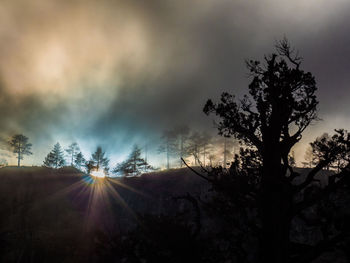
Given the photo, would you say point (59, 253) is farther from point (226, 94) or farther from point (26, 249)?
point (226, 94)

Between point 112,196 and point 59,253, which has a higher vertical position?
point 112,196

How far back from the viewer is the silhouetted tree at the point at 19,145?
7056cm

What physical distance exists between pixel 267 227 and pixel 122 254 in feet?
13.6

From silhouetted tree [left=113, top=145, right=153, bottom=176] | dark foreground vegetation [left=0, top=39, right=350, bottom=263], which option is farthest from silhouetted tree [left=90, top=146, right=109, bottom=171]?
dark foreground vegetation [left=0, top=39, right=350, bottom=263]

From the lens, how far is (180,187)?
127ft

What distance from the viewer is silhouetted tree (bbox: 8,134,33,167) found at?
70562 millimetres

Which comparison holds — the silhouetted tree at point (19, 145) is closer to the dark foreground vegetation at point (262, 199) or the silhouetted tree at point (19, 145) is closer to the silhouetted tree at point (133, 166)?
the silhouetted tree at point (133, 166)

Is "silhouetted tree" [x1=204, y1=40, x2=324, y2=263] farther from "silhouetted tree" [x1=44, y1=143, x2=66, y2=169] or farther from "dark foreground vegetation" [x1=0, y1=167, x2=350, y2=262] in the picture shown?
"silhouetted tree" [x1=44, y1=143, x2=66, y2=169]

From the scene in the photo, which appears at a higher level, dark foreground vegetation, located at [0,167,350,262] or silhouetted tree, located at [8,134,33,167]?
silhouetted tree, located at [8,134,33,167]

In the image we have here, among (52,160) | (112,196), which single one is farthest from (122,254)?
(52,160)

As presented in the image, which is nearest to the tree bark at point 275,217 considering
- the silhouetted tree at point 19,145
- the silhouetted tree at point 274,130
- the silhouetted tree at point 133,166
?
the silhouetted tree at point 274,130

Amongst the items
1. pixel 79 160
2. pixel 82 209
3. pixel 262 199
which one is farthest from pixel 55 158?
pixel 262 199

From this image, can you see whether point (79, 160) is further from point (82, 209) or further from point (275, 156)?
point (275, 156)

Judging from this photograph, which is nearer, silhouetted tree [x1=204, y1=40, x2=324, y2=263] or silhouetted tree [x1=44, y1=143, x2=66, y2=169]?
silhouetted tree [x1=204, y1=40, x2=324, y2=263]
